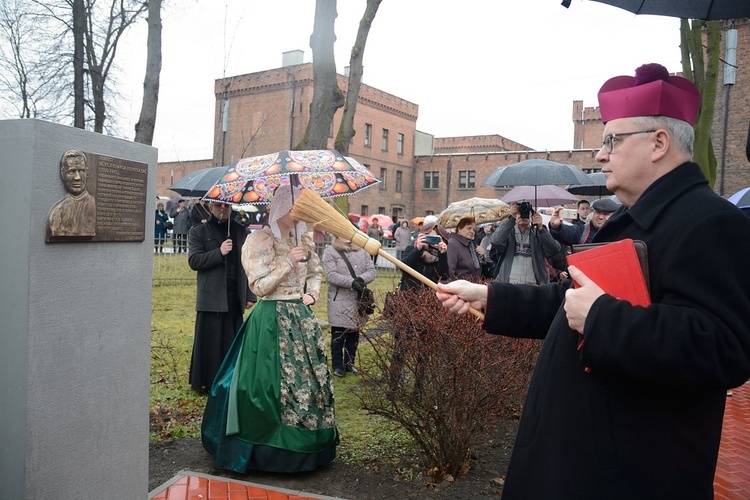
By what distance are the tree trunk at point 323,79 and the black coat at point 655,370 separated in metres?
9.20

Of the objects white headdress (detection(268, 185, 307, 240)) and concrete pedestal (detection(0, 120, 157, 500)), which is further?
white headdress (detection(268, 185, 307, 240))

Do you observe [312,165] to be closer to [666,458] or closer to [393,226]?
[666,458]

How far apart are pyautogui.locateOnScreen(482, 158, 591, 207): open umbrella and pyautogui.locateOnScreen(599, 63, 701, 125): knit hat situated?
21.4 feet

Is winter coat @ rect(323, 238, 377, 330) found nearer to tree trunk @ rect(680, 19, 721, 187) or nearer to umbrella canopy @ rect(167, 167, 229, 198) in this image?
umbrella canopy @ rect(167, 167, 229, 198)

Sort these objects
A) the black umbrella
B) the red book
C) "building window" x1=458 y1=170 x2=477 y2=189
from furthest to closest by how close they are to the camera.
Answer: "building window" x1=458 y1=170 x2=477 y2=189, the black umbrella, the red book

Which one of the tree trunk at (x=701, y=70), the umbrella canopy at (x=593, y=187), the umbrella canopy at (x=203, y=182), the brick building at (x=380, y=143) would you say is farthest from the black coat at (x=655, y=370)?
the brick building at (x=380, y=143)

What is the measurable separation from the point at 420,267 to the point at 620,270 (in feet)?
17.4

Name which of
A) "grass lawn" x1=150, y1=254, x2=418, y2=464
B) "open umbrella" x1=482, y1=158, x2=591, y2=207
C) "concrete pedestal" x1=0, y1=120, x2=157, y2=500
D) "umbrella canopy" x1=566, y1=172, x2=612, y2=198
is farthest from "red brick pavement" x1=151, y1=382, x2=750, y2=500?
"umbrella canopy" x1=566, y1=172, x2=612, y2=198

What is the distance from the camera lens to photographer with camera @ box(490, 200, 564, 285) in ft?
24.3

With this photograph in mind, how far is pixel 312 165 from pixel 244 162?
2.16 feet

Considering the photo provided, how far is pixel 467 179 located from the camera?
1810 inches

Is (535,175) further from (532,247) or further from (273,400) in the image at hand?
(273,400)

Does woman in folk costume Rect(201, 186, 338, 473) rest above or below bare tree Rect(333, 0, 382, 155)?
below

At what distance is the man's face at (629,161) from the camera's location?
1.81 meters
